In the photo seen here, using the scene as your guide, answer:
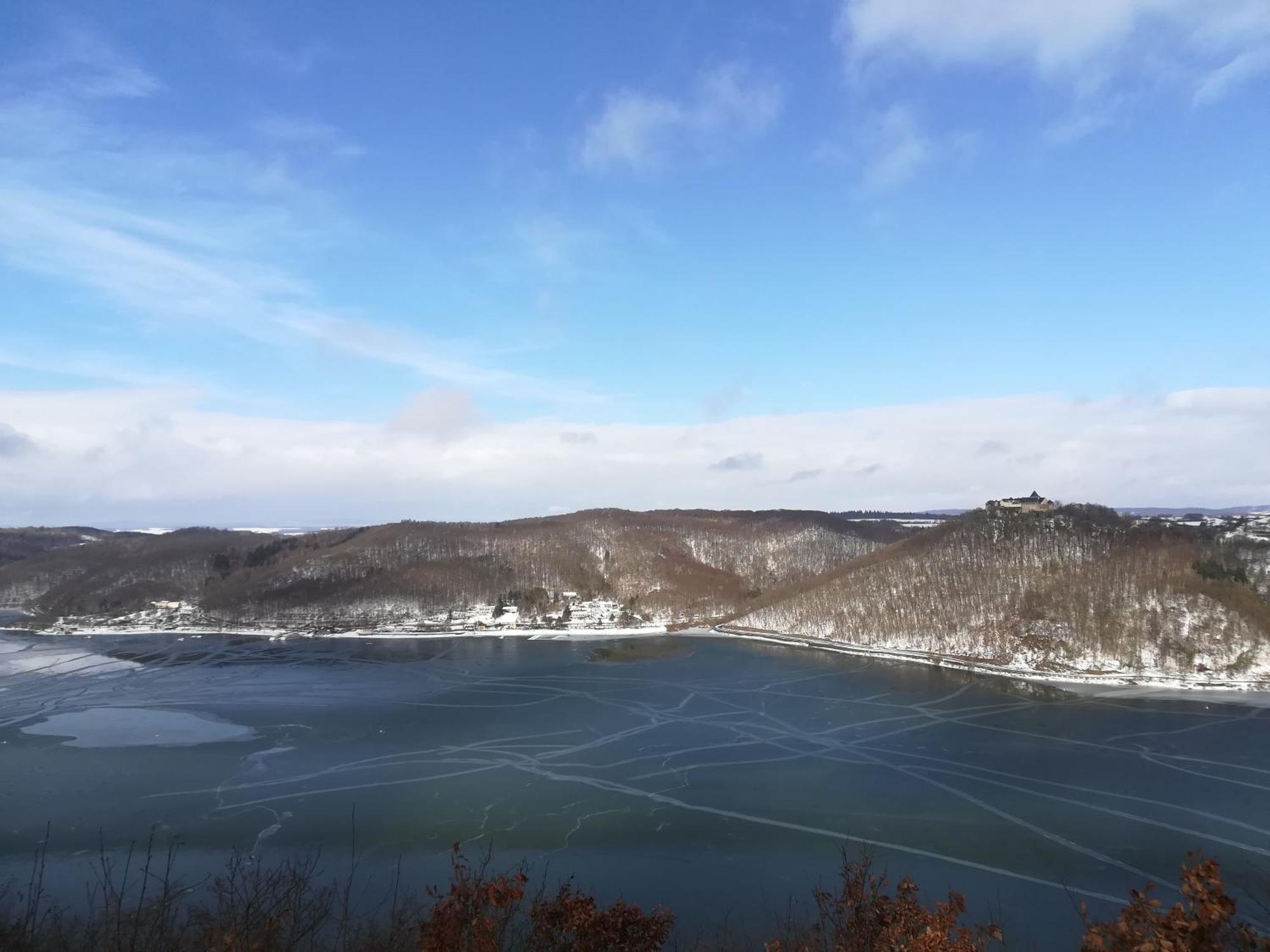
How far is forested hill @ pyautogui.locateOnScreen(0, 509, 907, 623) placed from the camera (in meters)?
50.9

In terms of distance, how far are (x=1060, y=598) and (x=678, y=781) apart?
2362 centimetres

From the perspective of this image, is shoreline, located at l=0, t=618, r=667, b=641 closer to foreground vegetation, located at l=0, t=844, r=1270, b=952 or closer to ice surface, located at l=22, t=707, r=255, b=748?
ice surface, located at l=22, t=707, r=255, b=748

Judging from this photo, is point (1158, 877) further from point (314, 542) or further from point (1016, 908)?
point (314, 542)

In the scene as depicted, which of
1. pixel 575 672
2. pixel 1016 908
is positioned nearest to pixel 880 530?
pixel 575 672

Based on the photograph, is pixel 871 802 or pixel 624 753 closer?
pixel 871 802

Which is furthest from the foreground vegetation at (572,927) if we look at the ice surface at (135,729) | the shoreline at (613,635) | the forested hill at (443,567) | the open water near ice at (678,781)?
the forested hill at (443,567)

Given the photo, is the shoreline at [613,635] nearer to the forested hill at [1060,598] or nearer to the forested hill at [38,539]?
the forested hill at [1060,598]

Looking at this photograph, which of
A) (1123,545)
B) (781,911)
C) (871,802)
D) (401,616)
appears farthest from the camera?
(401,616)

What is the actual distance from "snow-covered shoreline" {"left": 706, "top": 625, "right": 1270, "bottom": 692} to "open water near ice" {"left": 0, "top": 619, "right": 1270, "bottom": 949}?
1495mm

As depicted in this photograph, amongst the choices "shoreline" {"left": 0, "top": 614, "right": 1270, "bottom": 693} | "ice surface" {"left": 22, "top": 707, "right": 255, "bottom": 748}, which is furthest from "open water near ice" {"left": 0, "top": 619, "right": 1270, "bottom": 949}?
"shoreline" {"left": 0, "top": 614, "right": 1270, "bottom": 693}

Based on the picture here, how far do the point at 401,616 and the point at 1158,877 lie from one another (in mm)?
43481

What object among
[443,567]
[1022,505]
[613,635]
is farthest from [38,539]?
[1022,505]

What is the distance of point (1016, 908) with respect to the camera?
10.0 metres

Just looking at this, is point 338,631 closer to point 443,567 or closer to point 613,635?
point 443,567
